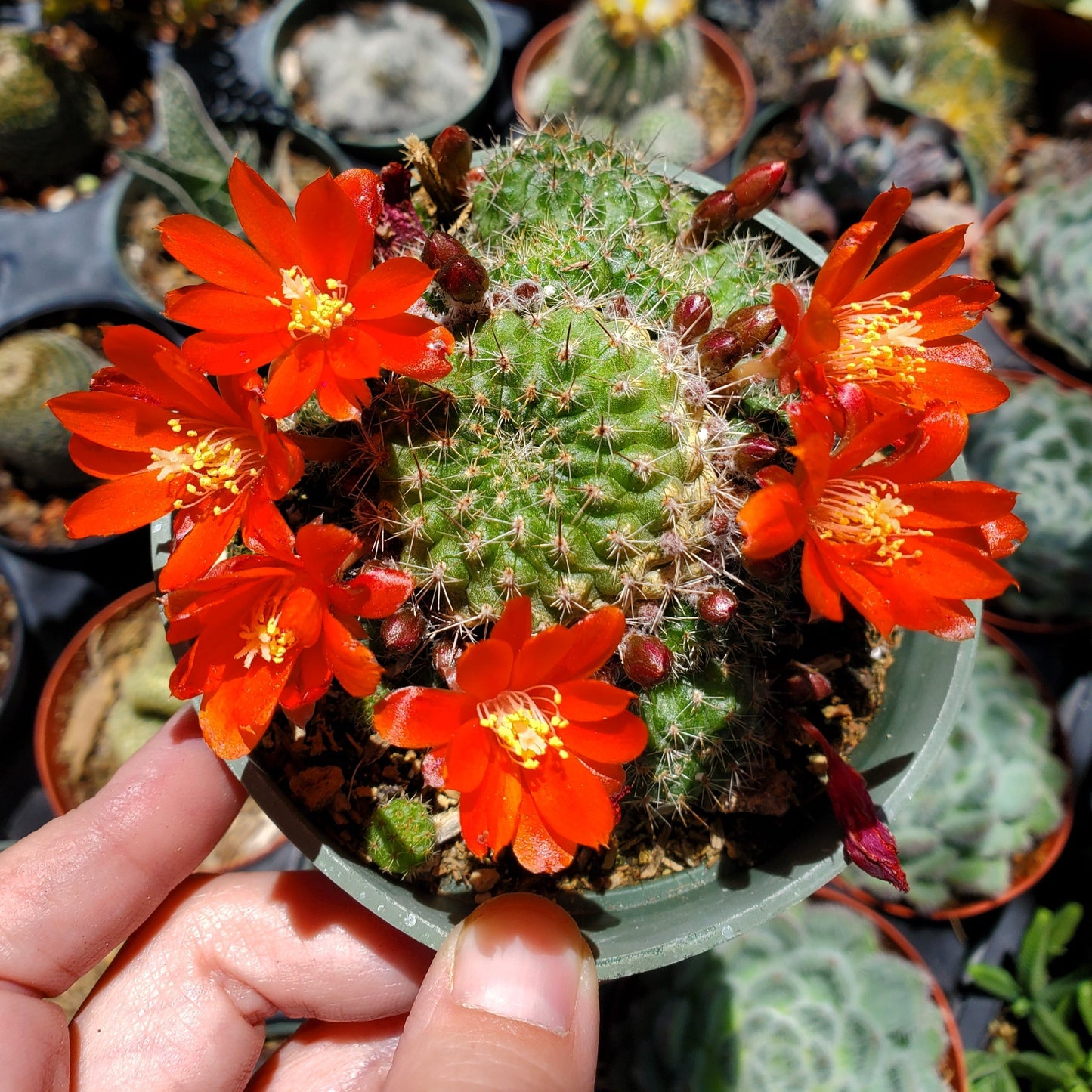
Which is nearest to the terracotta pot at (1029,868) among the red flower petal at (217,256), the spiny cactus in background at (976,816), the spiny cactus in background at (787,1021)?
the spiny cactus in background at (976,816)

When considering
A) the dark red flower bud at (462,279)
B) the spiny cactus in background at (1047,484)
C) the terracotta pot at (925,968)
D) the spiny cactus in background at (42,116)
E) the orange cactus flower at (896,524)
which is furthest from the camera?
the spiny cactus in background at (42,116)


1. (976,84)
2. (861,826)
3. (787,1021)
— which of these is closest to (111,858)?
(861,826)

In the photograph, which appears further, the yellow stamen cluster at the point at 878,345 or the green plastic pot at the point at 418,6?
the green plastic pot at the point at 418,6

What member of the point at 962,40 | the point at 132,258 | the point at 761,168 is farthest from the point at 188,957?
the point at 962,40

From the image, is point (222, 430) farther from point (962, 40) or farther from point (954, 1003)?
point (962, 40)

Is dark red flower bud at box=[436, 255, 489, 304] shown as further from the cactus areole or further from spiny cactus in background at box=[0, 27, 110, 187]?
spiny cactus in background at box=[0, 27, 110, 187]

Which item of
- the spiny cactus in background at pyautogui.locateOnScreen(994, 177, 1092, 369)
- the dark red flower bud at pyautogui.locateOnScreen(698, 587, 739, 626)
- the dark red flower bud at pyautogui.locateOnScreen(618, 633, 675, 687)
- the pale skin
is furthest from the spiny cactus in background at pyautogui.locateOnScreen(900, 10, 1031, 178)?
the pale skin

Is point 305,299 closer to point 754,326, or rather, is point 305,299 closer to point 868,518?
point 754,326

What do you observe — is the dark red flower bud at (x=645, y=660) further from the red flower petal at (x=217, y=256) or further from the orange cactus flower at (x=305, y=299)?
the red flower petal at (x=217, y=256)
